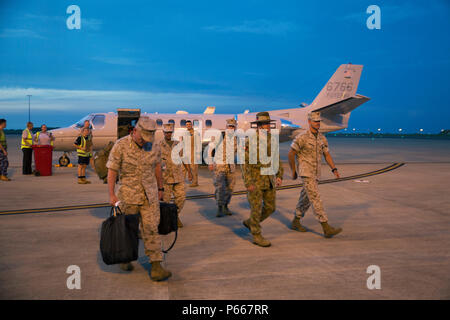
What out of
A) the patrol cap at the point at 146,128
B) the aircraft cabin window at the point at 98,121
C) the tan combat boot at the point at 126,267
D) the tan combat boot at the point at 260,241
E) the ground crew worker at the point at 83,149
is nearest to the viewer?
the patrol cap at the point at 146,128

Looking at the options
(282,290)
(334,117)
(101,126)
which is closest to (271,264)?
(282,290)

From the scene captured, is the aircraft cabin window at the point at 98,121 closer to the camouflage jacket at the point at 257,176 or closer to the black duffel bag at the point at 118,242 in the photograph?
the camouflage jacket at the point at 257,176

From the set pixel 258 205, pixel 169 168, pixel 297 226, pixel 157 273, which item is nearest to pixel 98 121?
pixel 169 168

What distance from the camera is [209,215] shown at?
332 inches

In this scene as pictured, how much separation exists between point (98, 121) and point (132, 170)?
1396 centimetres

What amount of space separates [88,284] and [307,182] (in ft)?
13.3

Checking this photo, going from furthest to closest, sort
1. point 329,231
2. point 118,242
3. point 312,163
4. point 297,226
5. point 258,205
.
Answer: point 297,226 → point 312,163 → point 329,231 → point 258,205 → point 118,242

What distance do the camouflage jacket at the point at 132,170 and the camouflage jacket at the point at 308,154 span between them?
309cm

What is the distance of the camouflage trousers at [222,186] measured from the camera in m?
8.26

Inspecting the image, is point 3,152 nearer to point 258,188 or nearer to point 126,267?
point 126,267

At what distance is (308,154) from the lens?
6738mm

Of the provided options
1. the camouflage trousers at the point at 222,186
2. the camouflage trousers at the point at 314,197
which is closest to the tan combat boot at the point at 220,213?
the camouflage trousers at the point at 222,186
